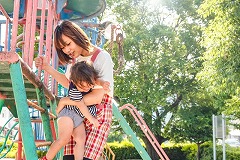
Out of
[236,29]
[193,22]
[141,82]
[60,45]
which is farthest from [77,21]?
[193,22]

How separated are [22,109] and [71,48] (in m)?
0.46

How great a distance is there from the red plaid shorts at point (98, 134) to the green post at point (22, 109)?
41 cm

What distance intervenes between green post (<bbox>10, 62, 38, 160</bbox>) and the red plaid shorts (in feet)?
1.36

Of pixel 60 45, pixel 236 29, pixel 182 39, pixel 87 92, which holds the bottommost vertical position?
pixel 87 92

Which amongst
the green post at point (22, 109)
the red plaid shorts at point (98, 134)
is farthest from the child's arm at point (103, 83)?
the green post at point (22, 109)

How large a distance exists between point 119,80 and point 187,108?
317 centimetres

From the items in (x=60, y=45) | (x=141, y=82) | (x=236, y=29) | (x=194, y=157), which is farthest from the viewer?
(x=194, y=157)

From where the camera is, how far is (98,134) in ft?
6.97

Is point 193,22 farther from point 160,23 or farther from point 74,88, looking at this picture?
point 74,88

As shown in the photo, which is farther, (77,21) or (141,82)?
(141,82)

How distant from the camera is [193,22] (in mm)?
17922

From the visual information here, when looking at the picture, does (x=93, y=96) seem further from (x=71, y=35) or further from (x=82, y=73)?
(x=71, y=35)

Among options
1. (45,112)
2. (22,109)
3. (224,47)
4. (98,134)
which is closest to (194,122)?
(224,47)

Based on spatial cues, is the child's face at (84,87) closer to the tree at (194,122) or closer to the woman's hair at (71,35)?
the woman's hair at (71,35)
